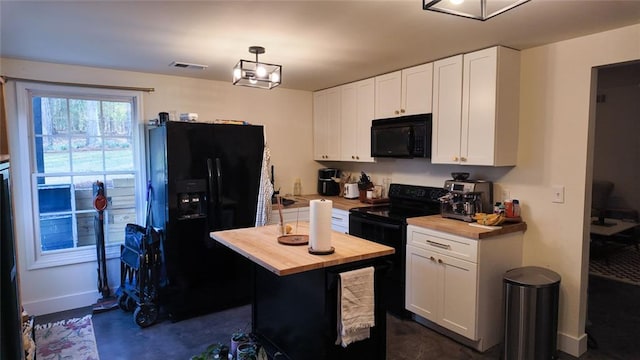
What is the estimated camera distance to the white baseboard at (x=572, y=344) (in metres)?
2.70

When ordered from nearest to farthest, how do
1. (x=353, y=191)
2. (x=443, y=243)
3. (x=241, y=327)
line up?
(x=443, y=243)
(x=241, y=327)
(x=353, y=191)

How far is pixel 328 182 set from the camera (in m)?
4.70

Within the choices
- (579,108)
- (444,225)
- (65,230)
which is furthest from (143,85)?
(579,108)

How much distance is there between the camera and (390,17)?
2.22 metres

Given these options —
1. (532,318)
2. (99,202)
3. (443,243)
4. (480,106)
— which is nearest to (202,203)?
(99,202)

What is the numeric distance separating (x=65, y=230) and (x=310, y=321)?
2.72m

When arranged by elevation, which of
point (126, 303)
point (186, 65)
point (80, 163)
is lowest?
point (126, 303)

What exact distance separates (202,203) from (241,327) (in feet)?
3.65

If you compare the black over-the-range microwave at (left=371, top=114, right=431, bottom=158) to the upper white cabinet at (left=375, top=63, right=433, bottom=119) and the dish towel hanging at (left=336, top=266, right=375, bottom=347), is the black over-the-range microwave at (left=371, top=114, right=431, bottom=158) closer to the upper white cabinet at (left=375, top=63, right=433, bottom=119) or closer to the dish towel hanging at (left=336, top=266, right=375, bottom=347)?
the upper white cabinet at (left=375, top=63, right=433, bottom=119)

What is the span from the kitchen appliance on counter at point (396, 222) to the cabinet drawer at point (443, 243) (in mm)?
101

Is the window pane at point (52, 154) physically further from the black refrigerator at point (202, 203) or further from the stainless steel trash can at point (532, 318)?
the stainless steel trash can at point (532, 318)

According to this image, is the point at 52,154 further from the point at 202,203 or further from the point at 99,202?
the point at 202,203

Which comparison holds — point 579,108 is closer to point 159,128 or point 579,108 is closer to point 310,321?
point 310,321

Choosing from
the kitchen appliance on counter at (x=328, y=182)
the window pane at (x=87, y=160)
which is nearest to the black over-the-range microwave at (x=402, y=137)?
the kitchen appliance on counter at (x=328, y=182)
